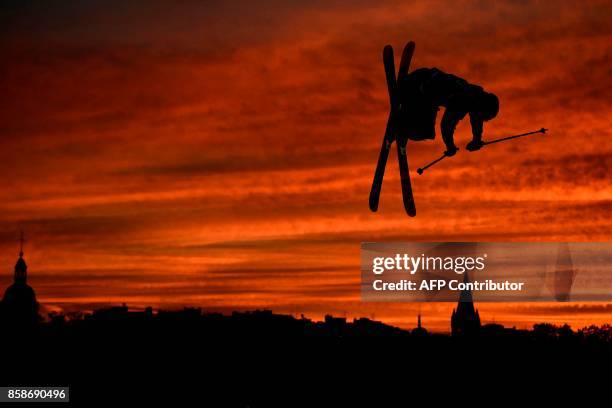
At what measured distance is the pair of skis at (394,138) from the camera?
78.3 ft

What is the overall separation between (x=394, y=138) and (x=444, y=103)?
3.81 meters

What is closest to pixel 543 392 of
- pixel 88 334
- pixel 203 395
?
pixel 203 395

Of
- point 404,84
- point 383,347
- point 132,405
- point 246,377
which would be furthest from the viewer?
point 383,347

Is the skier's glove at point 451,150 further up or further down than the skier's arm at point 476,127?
further down

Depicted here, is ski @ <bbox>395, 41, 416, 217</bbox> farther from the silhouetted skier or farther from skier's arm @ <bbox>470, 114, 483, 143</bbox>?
skier's arm @ <bbox>470, 114, 483, 143</bbox>

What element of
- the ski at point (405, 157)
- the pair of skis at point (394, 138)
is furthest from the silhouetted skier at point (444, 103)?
the ski at point (405, 157)

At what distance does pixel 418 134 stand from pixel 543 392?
149 m

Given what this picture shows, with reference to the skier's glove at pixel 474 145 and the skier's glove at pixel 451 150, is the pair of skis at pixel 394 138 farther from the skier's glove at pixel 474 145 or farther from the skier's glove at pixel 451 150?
the skier's glove at pixel 474 145

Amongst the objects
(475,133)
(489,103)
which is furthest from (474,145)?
(489,103)

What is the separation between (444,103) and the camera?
68.1ft

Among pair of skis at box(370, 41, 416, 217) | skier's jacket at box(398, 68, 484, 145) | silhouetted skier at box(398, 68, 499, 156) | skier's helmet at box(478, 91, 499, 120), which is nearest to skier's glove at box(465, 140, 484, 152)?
silhouetted skier at box(398, 68, 499, 156)

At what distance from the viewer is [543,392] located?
164m

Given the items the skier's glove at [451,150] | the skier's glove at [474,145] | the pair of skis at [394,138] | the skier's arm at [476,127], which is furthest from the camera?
the pair of skis at [394,138]

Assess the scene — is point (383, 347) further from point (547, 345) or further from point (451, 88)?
point (451, 88)
